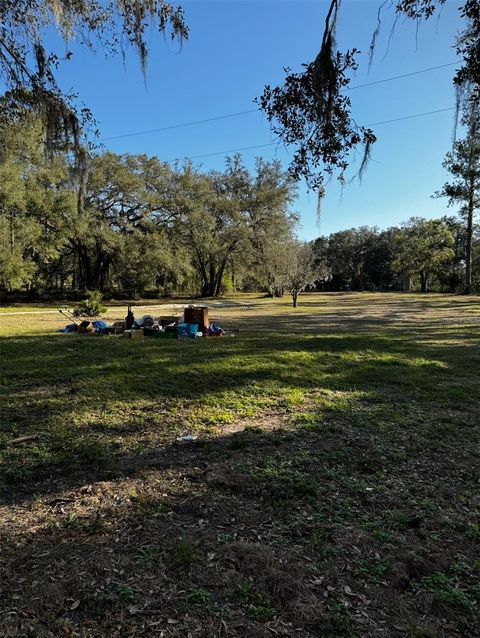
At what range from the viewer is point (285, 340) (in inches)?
417

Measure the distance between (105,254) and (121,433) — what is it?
32.3 m

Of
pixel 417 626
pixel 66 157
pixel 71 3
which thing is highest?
pixel 71 3

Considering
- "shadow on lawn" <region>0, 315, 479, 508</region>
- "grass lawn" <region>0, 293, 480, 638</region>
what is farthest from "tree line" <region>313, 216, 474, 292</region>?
"grass lawn" <region>0, 293, 480, 638</region>

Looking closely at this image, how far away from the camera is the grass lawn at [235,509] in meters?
1.92

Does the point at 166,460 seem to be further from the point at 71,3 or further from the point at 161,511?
the point at 71,3

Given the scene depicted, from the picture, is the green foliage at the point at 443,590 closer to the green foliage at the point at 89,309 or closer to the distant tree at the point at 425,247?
the green foliage at the point at 89,309

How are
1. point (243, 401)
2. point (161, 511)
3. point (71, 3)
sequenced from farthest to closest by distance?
point (243, 401) < point (71, 3) < point (161, 511)

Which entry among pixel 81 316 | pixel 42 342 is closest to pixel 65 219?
pixel 81 316

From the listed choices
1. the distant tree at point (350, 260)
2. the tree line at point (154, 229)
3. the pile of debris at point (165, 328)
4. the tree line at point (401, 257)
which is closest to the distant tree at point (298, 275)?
the tree line at point (154, 229)

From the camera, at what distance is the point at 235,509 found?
2.79 metres

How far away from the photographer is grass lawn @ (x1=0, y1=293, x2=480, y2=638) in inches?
75.5

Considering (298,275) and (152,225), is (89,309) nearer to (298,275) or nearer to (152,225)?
(298,275)

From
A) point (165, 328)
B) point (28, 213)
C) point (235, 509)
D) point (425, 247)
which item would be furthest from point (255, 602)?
A: point (425, 247)

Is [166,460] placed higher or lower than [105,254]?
lower
